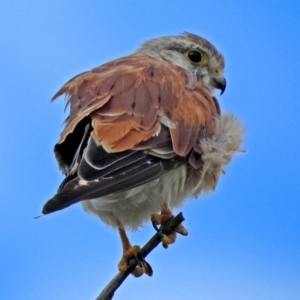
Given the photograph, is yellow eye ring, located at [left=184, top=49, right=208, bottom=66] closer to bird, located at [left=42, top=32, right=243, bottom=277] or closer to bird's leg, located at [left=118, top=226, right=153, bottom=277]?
bird, located at [left=42, top=32, right=243, bottom=277]

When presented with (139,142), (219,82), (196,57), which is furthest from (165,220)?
(196,57)

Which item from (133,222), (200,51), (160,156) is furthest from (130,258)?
(200,51)

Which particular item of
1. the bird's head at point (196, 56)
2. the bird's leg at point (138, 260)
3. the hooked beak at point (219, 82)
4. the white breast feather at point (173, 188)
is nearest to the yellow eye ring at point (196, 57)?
the bird's head at point (196, 56)

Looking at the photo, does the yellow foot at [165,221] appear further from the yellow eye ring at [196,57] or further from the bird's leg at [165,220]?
the yellow eye ring at [196,57]

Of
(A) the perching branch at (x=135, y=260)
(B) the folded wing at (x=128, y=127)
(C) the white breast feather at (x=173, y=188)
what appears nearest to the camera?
(A) the perching branch at (x=135, y=260)

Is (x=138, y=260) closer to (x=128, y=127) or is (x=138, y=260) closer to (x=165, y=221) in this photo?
(x=165, y=221)

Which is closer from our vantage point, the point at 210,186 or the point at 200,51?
the point at 210,186

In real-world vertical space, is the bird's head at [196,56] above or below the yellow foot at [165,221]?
above

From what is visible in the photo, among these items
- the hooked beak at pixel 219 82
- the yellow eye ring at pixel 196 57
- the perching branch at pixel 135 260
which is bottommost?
the perching branch at pixel 135 260

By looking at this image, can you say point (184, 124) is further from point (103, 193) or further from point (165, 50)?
point (165, 50)
